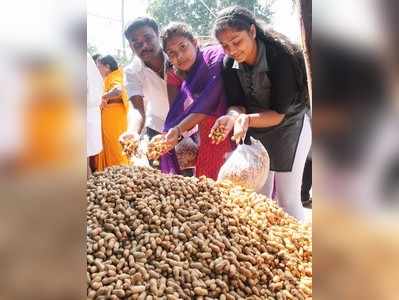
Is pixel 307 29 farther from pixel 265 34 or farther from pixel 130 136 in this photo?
pixel 130 136

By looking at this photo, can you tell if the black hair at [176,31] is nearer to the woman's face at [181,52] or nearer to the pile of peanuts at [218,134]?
the woman's face at [181,52]

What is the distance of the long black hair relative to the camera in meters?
1.63

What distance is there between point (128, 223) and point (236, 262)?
42 cm

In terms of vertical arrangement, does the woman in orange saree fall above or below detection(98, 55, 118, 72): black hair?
below

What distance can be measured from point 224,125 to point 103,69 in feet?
1.77

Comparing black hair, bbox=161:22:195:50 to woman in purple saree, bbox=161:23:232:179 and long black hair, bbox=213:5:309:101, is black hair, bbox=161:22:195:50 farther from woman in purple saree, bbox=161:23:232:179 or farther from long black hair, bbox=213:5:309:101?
long black hair, bbox=213:5:309:101

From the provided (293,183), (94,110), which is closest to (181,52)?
(94,110)

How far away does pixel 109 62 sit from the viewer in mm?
1792

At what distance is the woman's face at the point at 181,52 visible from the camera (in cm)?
178

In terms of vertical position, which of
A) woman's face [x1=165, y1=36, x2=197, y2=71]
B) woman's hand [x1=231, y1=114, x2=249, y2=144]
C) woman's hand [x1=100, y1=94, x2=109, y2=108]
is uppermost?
woman's face [x1=165, y1=36, x2=197, y2=71]

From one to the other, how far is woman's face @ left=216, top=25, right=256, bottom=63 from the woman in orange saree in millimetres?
452

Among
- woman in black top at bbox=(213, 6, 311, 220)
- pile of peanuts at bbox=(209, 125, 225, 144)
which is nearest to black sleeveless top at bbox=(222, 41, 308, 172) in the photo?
woman in black top at bbox=(213, 6, 311, 220)
